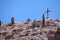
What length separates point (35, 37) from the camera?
71.2ft

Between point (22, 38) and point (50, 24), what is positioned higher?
point (50, 24)

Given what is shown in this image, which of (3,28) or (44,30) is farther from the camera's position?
(3,28)

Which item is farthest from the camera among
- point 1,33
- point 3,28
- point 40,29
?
point 3,28

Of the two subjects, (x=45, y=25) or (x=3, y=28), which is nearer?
(x=45, y=25)

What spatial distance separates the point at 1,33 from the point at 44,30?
671 cm

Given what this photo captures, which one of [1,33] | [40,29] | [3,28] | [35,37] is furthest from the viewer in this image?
[3,28]

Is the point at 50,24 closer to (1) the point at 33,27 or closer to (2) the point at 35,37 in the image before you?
(1) the point at 33,27

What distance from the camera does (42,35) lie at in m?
22.0

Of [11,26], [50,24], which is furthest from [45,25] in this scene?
[11,26]

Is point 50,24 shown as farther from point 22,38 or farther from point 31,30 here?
point 22,38

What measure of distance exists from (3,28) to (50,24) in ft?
25.0

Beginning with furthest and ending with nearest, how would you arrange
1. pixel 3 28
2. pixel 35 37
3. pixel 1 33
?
pixel 3 28
pixel 1 33
pixel 35 37

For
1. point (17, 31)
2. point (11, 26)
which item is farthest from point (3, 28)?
point (17, 31)

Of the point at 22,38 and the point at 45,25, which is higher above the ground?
the point at 45,25
